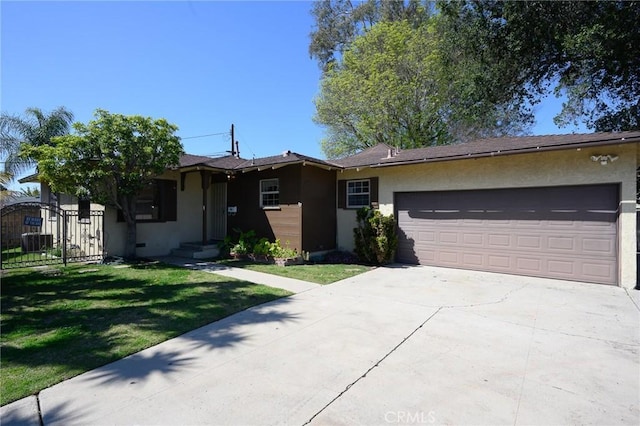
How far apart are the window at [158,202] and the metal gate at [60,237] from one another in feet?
3.86

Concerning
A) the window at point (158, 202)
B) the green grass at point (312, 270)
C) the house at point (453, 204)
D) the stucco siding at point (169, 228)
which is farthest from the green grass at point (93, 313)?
the house at point (453, 204)

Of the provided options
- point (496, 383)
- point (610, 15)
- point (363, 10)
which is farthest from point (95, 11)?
point (363, 10)

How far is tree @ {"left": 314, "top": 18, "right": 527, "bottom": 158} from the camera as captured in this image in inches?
789

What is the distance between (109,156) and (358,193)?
761 centimetres

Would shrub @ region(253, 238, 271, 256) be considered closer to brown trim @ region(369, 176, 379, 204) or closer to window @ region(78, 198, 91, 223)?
brown trim @ region(369, 176, 379, 204)

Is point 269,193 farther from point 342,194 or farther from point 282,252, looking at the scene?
point 342,194

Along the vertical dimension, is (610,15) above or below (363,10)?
below

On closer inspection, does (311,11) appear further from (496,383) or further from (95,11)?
(496,383)

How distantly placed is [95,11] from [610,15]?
14683 mm

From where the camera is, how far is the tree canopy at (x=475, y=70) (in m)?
11.1

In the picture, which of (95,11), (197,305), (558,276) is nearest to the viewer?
(197,305)

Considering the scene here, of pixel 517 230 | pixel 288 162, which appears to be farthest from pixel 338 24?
pixel 517 230

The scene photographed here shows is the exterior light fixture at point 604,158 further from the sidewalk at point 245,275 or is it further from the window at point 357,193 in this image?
the sidewalk at point 245,275

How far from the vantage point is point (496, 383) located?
3.12m
